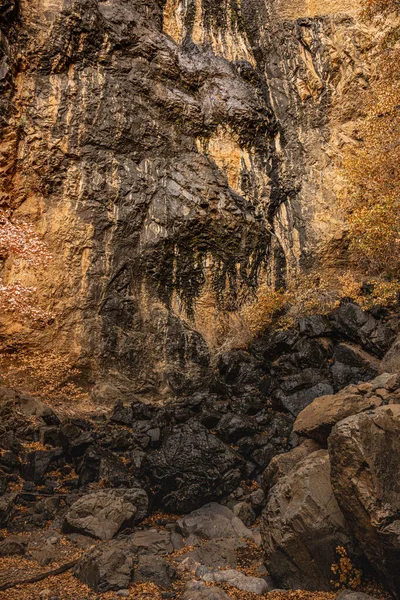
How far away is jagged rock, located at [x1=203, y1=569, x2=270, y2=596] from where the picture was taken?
309 inches

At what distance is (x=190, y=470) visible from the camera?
→ 12133 millimetres

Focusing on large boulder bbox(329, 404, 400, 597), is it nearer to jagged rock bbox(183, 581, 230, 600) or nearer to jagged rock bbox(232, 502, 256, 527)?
jagged rock bbox(183, 581, 230, 600)

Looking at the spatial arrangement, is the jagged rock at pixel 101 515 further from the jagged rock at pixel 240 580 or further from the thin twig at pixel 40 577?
the jagged rock at pixel 240 580

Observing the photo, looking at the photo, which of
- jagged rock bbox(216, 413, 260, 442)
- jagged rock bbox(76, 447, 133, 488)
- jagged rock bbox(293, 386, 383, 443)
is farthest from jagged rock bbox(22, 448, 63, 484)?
jagged rock bbox(293, 386, 383, 443)

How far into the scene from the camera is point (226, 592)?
778cm

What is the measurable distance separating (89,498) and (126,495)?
110 cm

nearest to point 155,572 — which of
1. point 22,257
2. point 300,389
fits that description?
point 300,389

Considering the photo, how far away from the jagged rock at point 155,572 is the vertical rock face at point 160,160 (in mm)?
9068

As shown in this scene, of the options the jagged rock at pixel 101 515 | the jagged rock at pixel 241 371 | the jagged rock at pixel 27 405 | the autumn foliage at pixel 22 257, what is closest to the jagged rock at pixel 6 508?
the jagged rock at pixel 101 515

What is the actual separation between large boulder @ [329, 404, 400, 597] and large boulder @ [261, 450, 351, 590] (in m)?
0.43

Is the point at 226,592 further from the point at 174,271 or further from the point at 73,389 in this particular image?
the point at 174,271

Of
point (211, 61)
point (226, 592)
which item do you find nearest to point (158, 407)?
point (226, 592)

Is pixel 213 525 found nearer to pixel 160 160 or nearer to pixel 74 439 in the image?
pixel 74 439

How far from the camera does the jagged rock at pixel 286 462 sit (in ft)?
32.8
